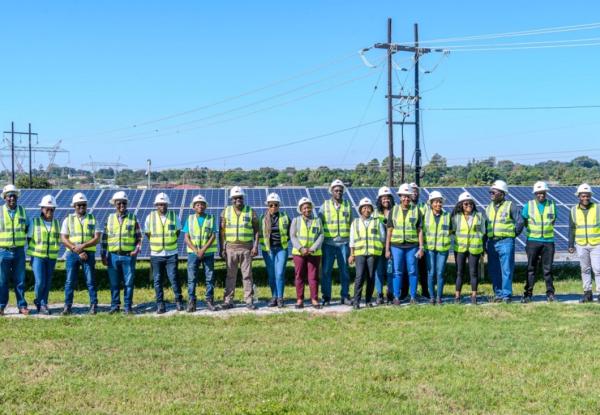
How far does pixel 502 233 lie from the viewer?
10.7m

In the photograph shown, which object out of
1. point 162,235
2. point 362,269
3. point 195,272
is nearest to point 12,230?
point 162,235

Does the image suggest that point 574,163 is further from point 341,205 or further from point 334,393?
point 334,393

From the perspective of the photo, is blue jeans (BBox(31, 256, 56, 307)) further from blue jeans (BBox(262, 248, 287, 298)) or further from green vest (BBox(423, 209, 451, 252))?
green vest (BBox(423, 209, 451, 252))

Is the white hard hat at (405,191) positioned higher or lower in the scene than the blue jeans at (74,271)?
higher

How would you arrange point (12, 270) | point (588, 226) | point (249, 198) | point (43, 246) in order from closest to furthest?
1. point (43, 246)
2. point (12, 270)
3. point (588, 226)
4. point (249, 198)

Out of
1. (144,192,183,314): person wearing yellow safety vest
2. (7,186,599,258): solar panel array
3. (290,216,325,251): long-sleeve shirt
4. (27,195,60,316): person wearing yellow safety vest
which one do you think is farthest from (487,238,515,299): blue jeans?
(27,195,60,316): person wearing yellow safety vest

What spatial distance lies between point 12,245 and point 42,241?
17.5 inches

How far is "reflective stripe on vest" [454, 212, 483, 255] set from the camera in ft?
35.0

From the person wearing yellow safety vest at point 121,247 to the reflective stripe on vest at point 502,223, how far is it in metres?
5.75

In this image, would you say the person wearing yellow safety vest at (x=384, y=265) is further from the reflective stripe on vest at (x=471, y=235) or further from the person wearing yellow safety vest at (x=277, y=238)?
the person wearing yellow safety vest at (x=277, y=238)

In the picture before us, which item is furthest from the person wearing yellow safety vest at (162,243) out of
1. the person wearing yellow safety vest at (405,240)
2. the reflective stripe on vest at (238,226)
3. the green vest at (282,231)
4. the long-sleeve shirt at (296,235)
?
the person wearing yellow safety vest at (405,240)

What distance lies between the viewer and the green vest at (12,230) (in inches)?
399

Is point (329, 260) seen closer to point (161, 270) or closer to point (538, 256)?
point (161, 270)

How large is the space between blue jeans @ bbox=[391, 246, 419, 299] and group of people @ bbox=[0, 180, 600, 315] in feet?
0.06
